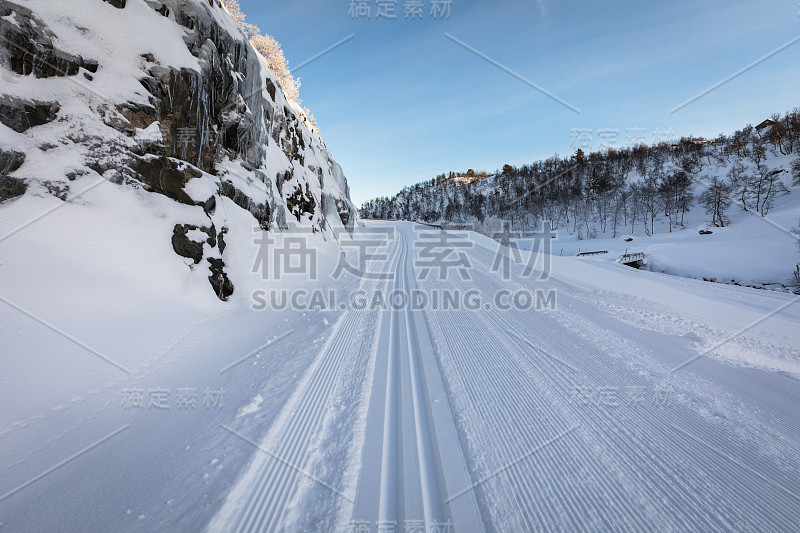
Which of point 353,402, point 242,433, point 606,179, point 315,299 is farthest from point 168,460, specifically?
point 606,179

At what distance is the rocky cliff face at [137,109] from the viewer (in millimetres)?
4824

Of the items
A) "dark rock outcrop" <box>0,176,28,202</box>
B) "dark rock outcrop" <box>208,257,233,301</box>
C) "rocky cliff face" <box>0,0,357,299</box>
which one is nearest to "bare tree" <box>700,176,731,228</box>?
"rocky cliff face" <box>0,0,357,299</box>

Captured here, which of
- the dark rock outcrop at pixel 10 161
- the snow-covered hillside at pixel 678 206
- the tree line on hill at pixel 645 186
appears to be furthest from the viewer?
the tree line on hill at pixel 645 186

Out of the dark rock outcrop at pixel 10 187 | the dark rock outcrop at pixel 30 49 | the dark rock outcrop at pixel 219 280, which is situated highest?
the dark rock outcrop at pixel 30 49

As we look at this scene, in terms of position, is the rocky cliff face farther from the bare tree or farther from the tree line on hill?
the bare tree

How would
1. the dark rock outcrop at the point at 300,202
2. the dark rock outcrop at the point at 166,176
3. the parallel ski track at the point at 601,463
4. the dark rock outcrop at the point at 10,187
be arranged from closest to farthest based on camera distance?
the parallel ski track at the point at 601,463 < the dark rock outcrop at the point at 10,187 < the dark rock outcrop at the point at 166,176 < the dark rock outcrop at the point at 300,202

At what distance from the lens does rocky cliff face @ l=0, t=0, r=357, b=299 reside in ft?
15.8

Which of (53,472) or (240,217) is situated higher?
(240,217)

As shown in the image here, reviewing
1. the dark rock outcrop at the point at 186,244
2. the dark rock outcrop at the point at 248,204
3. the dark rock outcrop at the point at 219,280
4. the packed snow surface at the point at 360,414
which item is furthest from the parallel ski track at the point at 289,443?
the dark rock outcrop at the point at 248,204

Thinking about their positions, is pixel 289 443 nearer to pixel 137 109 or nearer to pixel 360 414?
pixel 360 414

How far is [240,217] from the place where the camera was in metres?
8.01

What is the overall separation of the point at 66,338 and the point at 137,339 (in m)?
0.68

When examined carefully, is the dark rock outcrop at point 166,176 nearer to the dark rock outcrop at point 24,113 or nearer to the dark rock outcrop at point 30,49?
the dark rock outcrop at point 24,113

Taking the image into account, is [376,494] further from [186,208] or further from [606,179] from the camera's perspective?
[606,179]
